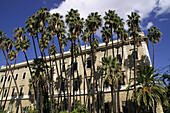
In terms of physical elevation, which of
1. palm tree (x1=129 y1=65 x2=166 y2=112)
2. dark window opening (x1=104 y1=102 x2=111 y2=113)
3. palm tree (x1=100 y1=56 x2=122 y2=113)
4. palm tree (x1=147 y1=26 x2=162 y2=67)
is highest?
palm tree (x1=147 y1=26 x2=162 y2=67)

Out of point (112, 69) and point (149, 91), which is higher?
point (112, 69)

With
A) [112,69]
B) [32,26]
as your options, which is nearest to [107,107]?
[112,69]

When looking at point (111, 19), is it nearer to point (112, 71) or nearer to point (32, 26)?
point (112, 71)

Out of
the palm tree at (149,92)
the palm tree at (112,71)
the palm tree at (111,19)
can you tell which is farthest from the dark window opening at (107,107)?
the palm tree at (111,19)

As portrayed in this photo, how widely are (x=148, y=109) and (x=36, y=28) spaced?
75.3 ft

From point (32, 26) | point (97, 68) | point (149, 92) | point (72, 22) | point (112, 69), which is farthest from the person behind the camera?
point (97, 68)

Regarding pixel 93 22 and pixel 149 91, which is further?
pixel 93 22

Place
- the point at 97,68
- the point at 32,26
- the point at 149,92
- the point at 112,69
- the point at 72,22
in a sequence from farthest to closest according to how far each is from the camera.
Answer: the point at 97,68 < the point at 32,26 < the point at 72,22 < the point at 112,69 < the point at 149,92

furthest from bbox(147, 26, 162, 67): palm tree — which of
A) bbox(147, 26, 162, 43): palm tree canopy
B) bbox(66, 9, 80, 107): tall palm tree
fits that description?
bbox(66, 9, 80, 107): tall palm tree

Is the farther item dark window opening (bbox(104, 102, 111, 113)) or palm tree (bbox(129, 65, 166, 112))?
dark window opening (bbox(104, 102, 111, 113))

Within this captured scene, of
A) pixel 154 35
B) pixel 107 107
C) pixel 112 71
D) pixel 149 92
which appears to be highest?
pixel 154 35

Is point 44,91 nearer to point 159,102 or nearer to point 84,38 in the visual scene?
point 84,38

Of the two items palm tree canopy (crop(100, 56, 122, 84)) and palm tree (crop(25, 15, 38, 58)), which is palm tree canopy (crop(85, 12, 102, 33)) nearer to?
palm tree canopy (crop(100, 56, 122, 84))

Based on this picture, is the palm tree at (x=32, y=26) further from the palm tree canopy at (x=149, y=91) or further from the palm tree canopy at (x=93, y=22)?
the palm tree canopy at (x=149, y=91)
